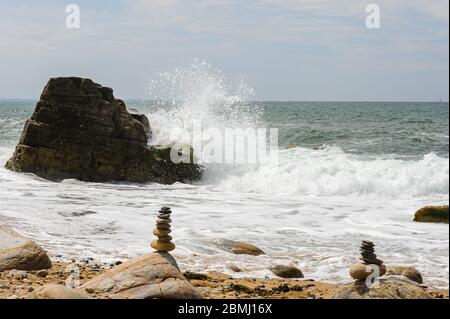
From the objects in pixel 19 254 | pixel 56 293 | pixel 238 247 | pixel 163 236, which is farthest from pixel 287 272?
pixel 56 293

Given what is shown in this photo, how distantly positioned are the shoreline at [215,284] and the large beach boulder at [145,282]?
58 centimetres

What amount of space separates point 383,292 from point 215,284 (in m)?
2.41

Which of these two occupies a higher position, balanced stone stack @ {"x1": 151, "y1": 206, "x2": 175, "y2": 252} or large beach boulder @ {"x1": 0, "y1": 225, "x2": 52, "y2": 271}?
balanced stone stack @ {"x1": 151, "y1": 206, "x2": 175, "y2": 252}

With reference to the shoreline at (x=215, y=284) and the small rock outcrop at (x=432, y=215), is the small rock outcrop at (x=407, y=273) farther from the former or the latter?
the small rock outcrop at (x=432, y=215)

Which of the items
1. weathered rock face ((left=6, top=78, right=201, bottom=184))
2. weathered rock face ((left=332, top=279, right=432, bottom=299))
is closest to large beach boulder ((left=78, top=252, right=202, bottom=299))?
weathered rock face ((left=332, top=279, right=432, bottom=299))

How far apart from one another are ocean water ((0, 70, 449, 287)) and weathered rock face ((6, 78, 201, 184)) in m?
0.74

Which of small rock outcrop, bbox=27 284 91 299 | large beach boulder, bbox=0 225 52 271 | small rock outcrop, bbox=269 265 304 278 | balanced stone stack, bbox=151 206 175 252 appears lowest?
small rock outcrop, bbox=269 265 304 278

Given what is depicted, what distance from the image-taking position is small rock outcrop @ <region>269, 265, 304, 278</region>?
838 cm

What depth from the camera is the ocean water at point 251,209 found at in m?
9.58

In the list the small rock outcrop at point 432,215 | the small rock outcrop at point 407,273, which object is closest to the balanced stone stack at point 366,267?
the small rock outcrop at point 407,273

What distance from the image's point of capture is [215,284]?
761 centimetres

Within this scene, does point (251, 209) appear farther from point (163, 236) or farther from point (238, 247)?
point (163, 236)

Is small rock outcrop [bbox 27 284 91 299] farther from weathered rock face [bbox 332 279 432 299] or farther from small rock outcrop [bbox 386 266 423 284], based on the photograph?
small rock outcrop [bbox 386 266 423 284]
